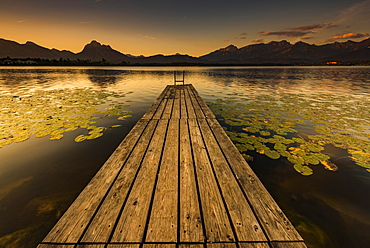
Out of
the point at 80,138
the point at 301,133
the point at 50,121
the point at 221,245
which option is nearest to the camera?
the point at 221,245

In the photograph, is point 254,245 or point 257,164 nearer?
point 254,245

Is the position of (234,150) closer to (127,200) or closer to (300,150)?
(127,200)

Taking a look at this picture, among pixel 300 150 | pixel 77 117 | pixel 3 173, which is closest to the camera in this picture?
pixel 3 173

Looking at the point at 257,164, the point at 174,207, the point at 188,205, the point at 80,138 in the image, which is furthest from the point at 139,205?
the point at 80,138

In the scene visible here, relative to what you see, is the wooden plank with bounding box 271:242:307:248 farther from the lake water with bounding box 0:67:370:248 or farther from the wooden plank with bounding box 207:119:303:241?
the lake water with bounding box 0:67:370:248

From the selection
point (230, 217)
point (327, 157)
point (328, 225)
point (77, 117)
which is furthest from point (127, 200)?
point (77, 117)

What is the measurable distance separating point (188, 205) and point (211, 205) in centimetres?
32

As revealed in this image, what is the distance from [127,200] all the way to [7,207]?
3.21 m

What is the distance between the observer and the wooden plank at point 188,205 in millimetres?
1771

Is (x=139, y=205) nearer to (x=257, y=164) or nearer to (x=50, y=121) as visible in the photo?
(x=257, y=164)

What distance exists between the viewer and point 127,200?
224 centimetres

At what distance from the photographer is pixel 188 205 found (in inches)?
85.4

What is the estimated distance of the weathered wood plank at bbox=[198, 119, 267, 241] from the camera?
1806mm

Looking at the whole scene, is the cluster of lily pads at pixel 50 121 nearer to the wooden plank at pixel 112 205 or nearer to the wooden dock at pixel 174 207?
the wooden plank at pixel 112 205
